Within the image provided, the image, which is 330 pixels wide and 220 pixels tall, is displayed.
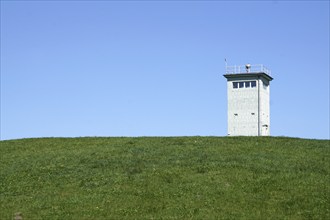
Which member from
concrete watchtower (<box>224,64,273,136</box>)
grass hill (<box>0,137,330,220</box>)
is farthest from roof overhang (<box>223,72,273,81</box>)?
grass hill (<box>0,137,330,220</box>)

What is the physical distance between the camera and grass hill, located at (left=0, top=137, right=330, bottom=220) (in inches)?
1038

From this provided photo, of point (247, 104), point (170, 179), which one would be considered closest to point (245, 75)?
point (247, 104)

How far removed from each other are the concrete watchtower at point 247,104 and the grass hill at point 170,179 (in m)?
29.3

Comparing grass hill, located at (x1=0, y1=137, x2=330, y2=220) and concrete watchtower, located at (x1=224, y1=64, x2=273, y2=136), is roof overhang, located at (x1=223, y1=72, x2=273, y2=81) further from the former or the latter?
grass hill, located at (x1=0, y1=137, x2=330, y2=220)

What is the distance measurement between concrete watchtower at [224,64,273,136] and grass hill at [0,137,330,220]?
29.3m

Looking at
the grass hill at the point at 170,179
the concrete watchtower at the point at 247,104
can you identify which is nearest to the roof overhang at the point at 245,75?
the concrete watchtower at the point at 247,104

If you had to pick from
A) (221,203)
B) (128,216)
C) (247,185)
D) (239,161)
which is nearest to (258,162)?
(239,161)

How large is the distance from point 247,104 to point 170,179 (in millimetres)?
47343

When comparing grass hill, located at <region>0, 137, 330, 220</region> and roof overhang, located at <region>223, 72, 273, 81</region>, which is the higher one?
roof overhang, located at <region>223, 72, 273, 81</region>

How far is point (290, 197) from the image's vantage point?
2789 cm

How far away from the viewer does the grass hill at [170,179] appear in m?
26.4

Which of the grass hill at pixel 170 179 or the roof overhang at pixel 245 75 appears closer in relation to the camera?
the grass hill at pixel 170 179

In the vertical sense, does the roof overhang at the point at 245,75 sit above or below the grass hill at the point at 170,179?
above

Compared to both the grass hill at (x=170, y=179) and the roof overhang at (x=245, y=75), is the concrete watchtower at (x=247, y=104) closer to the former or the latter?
the roof overhang at (x=245, y=75)
